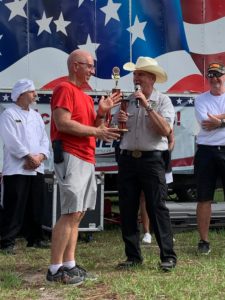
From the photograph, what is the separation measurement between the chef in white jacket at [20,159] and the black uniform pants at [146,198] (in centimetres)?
131

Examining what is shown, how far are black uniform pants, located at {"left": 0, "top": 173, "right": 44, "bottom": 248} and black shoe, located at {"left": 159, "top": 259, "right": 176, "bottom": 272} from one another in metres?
1.80

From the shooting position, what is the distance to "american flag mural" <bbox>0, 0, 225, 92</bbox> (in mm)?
6727

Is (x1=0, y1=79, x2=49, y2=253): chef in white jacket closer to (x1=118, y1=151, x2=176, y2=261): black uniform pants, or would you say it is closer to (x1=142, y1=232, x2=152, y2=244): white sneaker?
(x1=142, y1=232, x2=152, y2=244): white sneaker

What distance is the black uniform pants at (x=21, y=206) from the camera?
20.6 ft

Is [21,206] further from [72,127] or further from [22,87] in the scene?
[72,127]

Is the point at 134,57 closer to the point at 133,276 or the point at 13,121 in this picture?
the point at 13,121

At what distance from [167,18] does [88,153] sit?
2997 mm

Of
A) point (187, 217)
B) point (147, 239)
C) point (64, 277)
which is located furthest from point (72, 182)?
point (187, 217)

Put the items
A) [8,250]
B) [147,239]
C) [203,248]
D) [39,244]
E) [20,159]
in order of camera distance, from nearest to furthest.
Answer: [203,248], [8,250], [20,159], [39,244], [147,239]

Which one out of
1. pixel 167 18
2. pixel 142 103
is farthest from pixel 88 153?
pixel 167 18

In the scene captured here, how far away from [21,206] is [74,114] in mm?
1994

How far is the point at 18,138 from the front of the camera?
6254 millimetres

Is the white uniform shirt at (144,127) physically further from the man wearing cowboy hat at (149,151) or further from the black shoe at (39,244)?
the black shoe at (39,244)

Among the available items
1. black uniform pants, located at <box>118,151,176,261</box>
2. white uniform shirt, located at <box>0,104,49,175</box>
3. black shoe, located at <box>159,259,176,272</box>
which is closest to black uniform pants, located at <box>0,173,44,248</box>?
white uniform shirt, located at <box>0,104,49,175</box>
